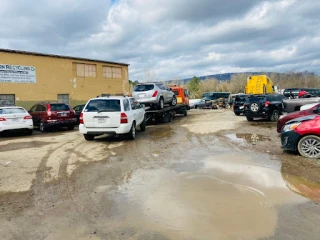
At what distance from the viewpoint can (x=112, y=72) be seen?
28.8m

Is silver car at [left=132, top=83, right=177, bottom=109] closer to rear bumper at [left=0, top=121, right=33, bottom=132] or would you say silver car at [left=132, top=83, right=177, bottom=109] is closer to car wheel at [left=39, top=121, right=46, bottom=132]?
car wheel at [left=39, top=121, right=46, bottom=132]

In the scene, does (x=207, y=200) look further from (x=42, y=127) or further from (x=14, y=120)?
(x=42, y=127)

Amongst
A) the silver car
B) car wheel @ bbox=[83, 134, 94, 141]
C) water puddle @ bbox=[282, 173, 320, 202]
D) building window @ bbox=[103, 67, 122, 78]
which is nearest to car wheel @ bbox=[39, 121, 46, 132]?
car wheel @ bbox=[83, 134, 94, 141]

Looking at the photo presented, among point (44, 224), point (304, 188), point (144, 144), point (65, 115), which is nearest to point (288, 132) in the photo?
point (304, 188)

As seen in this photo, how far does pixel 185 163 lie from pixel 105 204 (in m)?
2.96

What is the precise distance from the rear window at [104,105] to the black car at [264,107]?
30.7 ft

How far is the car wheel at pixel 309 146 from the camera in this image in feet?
23.6

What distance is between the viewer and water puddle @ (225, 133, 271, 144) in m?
10.5

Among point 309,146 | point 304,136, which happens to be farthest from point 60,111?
point 309,146

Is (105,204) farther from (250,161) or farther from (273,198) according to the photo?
(250,161)

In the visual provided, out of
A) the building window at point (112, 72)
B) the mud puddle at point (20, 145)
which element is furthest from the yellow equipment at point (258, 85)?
the mud puddle at point (20, 145)

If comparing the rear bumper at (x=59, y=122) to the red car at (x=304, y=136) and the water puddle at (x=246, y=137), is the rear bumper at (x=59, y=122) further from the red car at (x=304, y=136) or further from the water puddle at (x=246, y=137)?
the red car at (x=304, y=136)

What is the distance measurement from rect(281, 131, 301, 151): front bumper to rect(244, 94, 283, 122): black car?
9.22 metres

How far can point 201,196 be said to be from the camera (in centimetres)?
482
